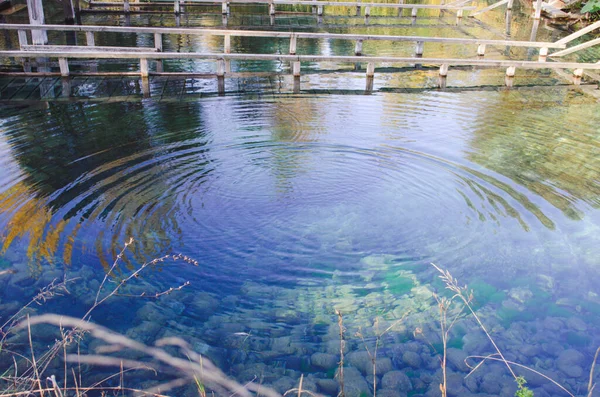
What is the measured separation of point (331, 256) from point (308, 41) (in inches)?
478

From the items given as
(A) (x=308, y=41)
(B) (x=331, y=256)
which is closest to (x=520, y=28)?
(A) (x=308, y=41)

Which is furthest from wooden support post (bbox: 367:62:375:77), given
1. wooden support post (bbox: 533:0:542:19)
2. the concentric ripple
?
wooden support post (bbox: 533:0:542:19)

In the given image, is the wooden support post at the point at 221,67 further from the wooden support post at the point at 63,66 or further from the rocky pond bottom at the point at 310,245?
the wooden support post at the point at 63,66

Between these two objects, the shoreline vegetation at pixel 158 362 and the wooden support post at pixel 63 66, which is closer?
the shoreline vegetation at pixel 158 362

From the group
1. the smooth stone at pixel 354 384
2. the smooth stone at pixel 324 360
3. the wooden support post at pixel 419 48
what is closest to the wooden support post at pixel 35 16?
the wooden support post at pixel 419 48

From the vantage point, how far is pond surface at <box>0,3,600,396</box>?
4.19m

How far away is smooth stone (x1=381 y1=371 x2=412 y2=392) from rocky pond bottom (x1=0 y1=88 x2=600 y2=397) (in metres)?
0.01

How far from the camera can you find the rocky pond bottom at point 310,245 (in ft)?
13.4

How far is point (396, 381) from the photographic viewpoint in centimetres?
387

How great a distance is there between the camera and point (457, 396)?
376 cm

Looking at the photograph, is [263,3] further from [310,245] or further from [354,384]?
[354,384]

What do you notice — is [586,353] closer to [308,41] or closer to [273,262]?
[273,262]

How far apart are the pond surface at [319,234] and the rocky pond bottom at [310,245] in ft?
0.06

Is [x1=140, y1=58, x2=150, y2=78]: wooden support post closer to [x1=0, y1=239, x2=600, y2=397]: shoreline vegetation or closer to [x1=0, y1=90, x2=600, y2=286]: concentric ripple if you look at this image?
[x1=0, y1=90, x2=600, y2=286]: concentric ripple
